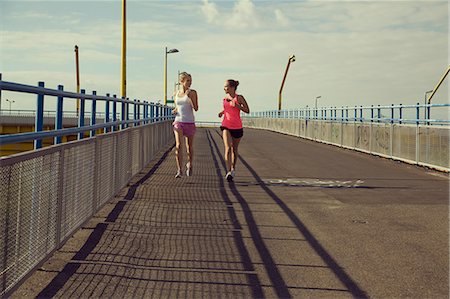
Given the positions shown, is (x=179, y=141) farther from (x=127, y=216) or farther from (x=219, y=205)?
(x=127, y=216)

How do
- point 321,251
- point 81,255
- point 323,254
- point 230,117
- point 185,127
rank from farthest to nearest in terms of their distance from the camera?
point 230,117 < point 185,127 < point 321,251 < point 323,254 < point 81,255

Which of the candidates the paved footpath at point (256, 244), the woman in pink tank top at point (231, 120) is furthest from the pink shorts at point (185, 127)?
the paved footpath at point (256, 244)

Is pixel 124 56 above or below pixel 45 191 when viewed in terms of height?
above

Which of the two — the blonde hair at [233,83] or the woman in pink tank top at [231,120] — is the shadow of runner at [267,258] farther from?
the blonde hair at [233,83]

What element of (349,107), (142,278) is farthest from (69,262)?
(349,107)

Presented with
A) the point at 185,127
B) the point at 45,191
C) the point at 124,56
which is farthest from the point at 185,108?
the point at 124,56

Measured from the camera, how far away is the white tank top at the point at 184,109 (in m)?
A: 11.5

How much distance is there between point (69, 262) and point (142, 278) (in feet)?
2.54

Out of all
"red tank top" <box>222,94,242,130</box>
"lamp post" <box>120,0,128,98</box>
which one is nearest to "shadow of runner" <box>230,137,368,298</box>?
"red tank top" <box>222,94,242,130</box>

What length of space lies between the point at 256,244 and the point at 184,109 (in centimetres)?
578

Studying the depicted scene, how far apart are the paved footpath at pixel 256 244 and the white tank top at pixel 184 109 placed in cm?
126

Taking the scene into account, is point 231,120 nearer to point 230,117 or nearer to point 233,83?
point 230,117

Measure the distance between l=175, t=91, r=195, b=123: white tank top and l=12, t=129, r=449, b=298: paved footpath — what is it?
126 centimetres

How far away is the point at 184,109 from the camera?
1148 cm
